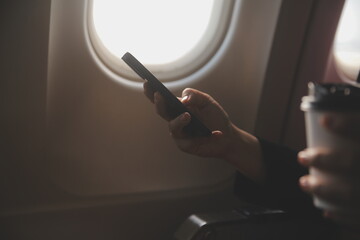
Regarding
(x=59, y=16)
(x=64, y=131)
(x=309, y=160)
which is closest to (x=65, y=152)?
(x=64, y=131)

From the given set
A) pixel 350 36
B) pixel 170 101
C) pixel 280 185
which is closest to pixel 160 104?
pixel 170 101

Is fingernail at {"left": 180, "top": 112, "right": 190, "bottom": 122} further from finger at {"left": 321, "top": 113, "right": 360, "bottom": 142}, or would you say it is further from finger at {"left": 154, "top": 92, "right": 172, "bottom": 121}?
finger at {"left": 321, "top": 113, "right": 360, "bottom": 142}

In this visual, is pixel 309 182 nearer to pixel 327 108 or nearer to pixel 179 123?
pixel 327 108

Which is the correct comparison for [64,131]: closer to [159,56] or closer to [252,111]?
[159,56]

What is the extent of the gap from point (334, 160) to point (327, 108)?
0.07 meters

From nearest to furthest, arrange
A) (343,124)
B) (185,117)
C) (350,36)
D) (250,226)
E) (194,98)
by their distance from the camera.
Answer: (343,124)
(185,117)
(194,98)
(250,226)
(350,36)

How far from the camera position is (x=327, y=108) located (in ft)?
1.84

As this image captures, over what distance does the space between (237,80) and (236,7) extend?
190 mm

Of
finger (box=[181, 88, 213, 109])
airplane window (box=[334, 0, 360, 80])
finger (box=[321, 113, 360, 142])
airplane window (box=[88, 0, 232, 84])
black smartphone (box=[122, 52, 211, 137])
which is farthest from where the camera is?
airplane window (box=[334, 0, 360, 80])

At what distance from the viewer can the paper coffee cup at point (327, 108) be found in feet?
1.83

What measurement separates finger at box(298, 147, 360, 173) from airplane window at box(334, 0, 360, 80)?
759mm

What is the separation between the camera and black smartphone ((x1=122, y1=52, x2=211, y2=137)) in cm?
85

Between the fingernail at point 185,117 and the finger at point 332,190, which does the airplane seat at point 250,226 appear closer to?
the fingernail at point 185,117

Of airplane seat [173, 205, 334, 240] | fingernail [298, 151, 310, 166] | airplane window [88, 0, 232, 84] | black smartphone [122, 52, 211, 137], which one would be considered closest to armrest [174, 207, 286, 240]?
airplane seat [173, 205, 334, 240]
